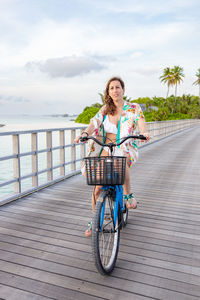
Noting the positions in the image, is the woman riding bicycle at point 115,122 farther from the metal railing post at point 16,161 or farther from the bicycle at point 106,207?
the metal railing post at point 16,161

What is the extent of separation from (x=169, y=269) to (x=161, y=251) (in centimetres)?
35

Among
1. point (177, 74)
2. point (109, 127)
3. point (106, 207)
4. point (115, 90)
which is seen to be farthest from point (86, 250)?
point (177, 74)

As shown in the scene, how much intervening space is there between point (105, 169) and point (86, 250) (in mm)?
1074

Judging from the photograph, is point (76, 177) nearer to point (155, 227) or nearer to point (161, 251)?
point (155, 227)

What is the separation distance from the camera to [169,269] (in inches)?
103

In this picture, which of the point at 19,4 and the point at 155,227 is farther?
the point at 19,4

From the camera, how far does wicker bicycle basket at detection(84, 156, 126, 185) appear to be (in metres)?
2.29

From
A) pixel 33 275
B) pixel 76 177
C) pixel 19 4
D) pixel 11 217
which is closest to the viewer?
pixel 33 275

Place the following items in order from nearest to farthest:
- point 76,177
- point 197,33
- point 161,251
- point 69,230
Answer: point 161,251
point 69,230
point 76,177
point 197,33

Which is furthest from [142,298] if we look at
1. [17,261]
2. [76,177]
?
[76,177]

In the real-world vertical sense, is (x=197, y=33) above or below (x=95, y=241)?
above

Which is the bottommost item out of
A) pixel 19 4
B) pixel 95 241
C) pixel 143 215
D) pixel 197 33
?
pixel 143 215

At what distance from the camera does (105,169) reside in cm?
229

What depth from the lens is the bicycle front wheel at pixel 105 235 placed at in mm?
2287
